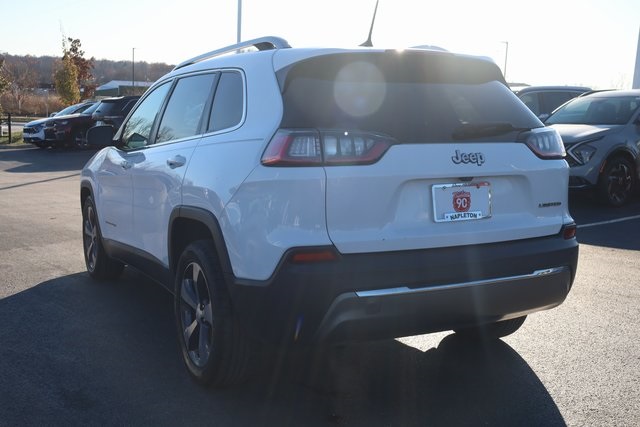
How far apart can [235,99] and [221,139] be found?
0.27 meters

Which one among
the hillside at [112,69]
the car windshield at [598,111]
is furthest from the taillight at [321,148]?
the hillside at [112,69]

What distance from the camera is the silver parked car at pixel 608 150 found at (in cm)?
998

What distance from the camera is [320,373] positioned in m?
3.98

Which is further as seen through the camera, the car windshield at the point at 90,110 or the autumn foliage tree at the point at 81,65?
the autumn foliage tree at the point at 81,65

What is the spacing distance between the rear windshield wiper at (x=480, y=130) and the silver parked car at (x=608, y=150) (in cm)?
694

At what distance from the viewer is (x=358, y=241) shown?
3.13 m

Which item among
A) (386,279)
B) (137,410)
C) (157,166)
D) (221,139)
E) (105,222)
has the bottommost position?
(137,410)

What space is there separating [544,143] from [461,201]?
688 mm

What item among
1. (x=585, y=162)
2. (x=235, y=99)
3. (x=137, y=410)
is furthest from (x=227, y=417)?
(x=585, y=162)

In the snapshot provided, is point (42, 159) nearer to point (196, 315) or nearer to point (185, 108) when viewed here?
point (185, 108)

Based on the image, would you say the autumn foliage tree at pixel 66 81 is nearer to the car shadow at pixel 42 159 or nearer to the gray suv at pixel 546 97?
the car shadow at pixel 42 159

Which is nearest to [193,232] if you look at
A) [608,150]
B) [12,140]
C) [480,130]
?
[480,130]

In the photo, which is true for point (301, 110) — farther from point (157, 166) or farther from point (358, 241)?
point (157, 166)

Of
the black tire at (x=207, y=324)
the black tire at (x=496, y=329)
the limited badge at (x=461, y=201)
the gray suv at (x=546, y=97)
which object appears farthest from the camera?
the gray suv at (x=546, y=97)
